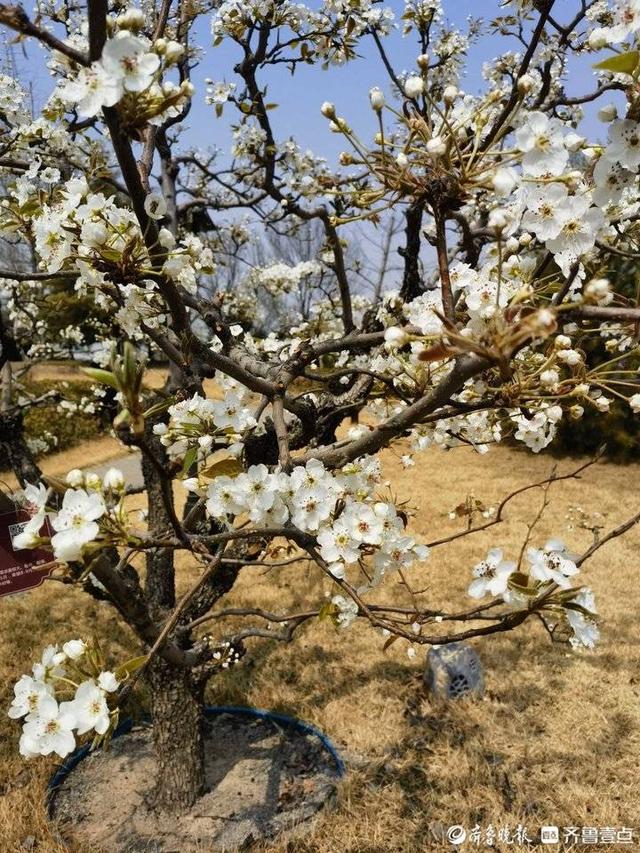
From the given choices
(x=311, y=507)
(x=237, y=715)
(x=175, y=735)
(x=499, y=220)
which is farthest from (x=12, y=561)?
(x=499, y=220)

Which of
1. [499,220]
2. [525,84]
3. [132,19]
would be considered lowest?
[499,220]

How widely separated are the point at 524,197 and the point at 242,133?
3.52 m

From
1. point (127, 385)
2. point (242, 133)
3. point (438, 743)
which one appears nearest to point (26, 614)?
point (438, 743)

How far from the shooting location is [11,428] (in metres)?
3.10

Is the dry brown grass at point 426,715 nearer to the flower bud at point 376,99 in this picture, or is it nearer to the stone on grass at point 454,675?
the stone on grass at point 454,675

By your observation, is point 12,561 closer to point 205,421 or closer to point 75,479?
point 205,421

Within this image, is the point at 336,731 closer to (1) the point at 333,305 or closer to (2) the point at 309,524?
(2) the point at 309,524

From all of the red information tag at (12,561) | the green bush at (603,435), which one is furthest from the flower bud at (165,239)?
the green bush at (603,435)

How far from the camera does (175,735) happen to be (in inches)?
104

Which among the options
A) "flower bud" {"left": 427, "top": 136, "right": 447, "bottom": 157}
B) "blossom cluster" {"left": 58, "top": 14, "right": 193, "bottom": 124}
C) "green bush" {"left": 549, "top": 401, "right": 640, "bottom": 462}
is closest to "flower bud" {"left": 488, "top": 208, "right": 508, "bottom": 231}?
"flower bud" {"left": 427, "top": 136, "right": 447, "bottom": 157}

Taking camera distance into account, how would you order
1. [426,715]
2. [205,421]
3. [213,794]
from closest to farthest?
[205,421]
[213,794]
[426,715]

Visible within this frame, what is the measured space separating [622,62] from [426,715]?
3279 mm

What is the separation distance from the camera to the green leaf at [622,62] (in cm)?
73

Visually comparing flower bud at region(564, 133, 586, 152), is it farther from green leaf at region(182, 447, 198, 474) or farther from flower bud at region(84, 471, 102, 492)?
flower bud at region(84, 471, 102, 492)
